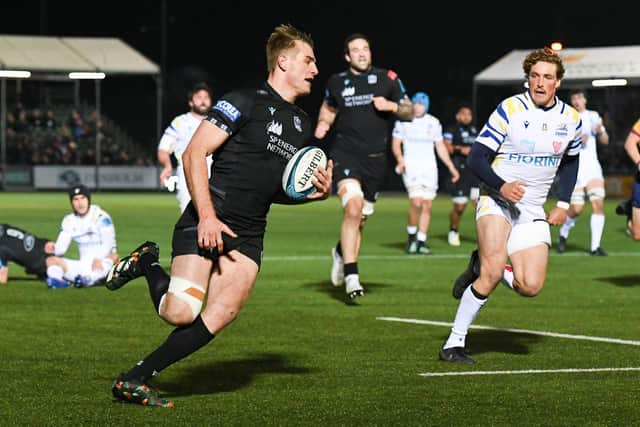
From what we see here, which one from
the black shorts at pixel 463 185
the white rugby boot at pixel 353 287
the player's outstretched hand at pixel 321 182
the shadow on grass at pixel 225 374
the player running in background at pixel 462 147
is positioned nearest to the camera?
the player's outstretched hand at pixel 321 182

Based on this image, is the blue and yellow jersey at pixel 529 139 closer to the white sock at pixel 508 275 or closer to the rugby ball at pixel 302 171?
the white sock at pixel 508 275

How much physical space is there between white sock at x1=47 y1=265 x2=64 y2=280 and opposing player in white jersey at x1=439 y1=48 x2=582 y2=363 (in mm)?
7040

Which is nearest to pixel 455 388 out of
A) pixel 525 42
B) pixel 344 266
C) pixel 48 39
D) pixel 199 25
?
pixel 344 266

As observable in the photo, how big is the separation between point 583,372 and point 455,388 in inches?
47.4

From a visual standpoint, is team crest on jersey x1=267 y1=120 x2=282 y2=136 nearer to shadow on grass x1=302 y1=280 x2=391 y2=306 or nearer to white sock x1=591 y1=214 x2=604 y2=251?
shadow on grass x1=302 y1=280 x2=391 y2=306

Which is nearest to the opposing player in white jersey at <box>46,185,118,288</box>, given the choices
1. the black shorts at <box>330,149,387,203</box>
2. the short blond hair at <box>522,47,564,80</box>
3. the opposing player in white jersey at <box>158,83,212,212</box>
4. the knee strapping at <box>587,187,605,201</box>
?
the opposing player in white jersey at <box>158,83,212,212</box>

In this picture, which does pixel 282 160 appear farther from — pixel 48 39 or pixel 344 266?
pixel 48 39

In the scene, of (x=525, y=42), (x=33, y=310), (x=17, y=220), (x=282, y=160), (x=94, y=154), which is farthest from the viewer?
(x=525, y=42)

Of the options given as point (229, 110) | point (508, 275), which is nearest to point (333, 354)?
point (508, 275)

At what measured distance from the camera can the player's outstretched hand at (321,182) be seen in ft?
26.5

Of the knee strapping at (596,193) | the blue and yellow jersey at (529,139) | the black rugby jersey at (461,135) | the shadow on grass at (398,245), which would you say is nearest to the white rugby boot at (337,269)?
the blue and yellow jersey at (529,139)

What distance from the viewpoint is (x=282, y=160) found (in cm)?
825

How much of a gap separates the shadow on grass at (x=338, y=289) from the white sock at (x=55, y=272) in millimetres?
2863

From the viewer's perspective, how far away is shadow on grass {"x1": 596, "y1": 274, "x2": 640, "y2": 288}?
1645cm
